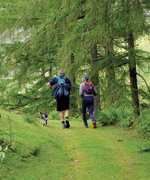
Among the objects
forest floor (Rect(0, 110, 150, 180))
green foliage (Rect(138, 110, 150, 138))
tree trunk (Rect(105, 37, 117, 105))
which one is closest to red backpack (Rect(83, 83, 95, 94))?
tree trunk (Rect(105, 37, 117, 105))

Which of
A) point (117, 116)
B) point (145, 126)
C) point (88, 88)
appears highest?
point (88, 88)

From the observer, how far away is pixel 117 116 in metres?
9.95

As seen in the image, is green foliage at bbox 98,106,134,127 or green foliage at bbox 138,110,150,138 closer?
green foliage at bbox 138,110,150,138

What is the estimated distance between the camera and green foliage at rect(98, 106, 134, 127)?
9062 millimetres

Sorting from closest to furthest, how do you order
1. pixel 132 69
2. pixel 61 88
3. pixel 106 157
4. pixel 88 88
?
pixel 106 157 < pixel 61 88 < pixel 88 88 < pixel 132 69

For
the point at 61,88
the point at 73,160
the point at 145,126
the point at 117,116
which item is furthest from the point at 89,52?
the point at 73,160

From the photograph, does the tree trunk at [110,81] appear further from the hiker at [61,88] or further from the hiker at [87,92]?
the hiker at [61,88]

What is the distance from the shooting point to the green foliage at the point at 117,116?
906 centimetres

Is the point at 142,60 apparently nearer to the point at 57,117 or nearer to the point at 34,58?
the point at 34,58

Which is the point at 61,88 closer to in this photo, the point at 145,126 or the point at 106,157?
the point at 145,126

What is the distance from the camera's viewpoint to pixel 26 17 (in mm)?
7020

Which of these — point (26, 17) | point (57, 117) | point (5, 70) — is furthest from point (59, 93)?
point (57, 117)

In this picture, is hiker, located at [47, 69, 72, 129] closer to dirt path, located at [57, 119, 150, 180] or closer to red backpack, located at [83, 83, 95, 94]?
red backpack, located at [83, 83, 95, 94]

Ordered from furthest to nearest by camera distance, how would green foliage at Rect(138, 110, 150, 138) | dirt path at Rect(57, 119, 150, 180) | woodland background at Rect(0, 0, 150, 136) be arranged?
green foliage at Rect(138, 110, 150, 138), woodland background at Rect(0, 0, 150, 136), dirt path at Rect(57, 119, 150, 180)
